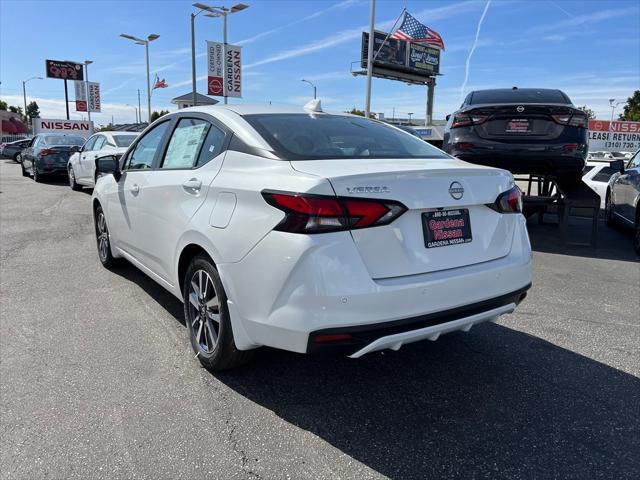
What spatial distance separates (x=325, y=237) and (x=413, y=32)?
24413mm

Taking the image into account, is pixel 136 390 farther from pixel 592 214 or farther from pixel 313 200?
pixel 592 214

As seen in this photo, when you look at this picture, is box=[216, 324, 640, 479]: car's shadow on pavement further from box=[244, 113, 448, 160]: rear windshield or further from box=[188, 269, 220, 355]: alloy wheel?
box=[244, 113, 448, 160]: rear windshield

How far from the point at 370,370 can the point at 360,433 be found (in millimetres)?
728

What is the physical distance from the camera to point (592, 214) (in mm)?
7328

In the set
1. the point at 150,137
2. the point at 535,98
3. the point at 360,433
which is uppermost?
the point at 535,98

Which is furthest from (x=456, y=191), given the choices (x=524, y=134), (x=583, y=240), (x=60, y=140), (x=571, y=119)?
(x=60, y=140)

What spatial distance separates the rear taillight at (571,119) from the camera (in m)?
6.89

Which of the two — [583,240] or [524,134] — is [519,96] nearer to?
[524,134]

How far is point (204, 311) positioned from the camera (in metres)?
3.26

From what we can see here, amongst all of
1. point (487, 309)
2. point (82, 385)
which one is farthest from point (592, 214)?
point (82, 385)

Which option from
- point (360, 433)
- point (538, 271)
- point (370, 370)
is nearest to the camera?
point (360, 433)

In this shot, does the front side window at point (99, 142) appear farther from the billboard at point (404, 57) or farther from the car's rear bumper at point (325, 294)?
the billboard at point (404, 57)

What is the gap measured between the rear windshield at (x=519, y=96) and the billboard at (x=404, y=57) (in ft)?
166

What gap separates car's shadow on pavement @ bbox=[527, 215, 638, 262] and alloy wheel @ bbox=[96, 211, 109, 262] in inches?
223
